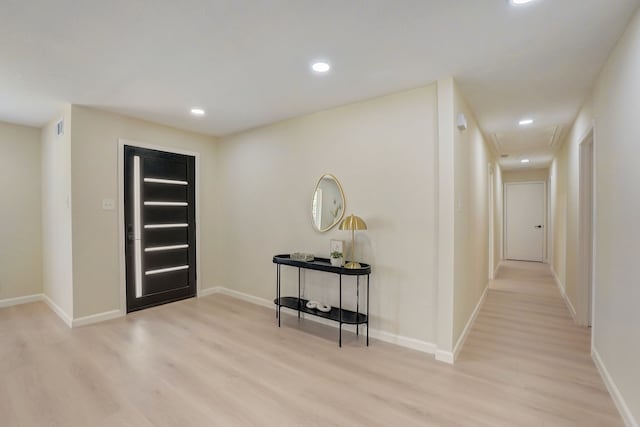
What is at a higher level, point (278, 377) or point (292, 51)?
point (292, 51)

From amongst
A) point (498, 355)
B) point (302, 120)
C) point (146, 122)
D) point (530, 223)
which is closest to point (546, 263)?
point (530, 223)

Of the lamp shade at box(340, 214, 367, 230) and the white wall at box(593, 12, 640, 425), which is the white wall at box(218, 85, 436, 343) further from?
the white wall at box(593, 12, 640, 425)

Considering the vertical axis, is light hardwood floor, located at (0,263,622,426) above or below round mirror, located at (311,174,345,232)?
below

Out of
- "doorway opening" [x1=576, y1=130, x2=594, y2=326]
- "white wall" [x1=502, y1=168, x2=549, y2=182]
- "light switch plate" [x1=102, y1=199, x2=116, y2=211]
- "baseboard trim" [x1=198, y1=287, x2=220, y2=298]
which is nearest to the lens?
"doorway opening" [x1=576, y1=130, x2=594, y2=326]

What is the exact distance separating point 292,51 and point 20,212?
4.64 m

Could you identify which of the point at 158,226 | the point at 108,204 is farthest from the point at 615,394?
the point at 108,204

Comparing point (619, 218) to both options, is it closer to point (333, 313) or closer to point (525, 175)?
point (333, 313)

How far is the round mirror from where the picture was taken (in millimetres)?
3447

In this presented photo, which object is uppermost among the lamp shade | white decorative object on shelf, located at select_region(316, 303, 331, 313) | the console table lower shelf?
the lamp shade

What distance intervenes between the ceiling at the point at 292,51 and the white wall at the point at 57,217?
0.55 meters

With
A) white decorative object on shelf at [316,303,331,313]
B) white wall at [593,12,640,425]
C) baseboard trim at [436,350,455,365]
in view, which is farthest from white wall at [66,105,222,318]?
white wall at [593,12,640,425]

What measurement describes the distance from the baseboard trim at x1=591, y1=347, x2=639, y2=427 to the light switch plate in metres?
4.97

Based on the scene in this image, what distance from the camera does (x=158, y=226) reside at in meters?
4.17

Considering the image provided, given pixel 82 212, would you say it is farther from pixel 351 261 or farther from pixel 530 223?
pixel 530 223
